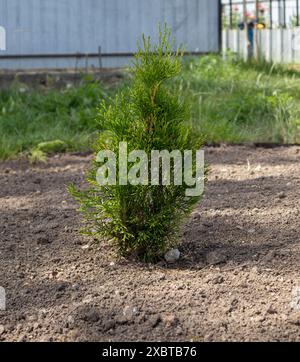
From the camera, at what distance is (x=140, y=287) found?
353cm

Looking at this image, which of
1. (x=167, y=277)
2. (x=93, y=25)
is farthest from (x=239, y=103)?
(x=167, y=277)

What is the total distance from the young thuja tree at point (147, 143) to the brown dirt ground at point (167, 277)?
242 millimetres

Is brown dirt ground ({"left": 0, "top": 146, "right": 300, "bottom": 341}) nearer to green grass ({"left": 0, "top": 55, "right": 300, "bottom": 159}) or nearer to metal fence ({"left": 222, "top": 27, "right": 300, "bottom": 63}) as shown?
green grass ({"left": 0, "top": 55, "right": 300, "bottom": 159})

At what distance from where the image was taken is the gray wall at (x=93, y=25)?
37.4ft

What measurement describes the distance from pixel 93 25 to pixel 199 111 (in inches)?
176

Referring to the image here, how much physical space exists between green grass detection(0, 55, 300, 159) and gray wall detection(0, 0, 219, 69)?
75.4 inches

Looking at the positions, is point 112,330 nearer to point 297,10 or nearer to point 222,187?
point 222,187

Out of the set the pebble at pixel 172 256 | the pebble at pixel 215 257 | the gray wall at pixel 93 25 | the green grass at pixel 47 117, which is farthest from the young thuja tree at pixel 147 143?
the gray wall at pixel 93 25

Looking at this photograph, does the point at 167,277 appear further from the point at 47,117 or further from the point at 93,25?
the point at 93,25

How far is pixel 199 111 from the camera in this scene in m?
7.95

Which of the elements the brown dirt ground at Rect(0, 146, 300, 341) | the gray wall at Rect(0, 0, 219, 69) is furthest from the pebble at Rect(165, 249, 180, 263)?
the gray wall at Rect(0, 0, 219, 69)

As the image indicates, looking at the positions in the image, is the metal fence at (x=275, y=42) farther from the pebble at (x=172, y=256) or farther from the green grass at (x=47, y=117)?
the pebble at (x=172, y=256)

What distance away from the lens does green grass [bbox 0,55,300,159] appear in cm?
740

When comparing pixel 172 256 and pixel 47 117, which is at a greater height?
pixel 47 117
